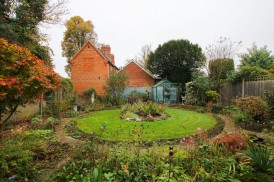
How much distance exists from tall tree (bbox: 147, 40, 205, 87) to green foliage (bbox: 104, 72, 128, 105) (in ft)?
28.0

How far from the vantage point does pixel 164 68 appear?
2448cm

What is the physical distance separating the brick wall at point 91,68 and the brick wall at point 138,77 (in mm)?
4252

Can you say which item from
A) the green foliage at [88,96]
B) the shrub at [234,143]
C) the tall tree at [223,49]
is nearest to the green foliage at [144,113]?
the shrub at [234,143]

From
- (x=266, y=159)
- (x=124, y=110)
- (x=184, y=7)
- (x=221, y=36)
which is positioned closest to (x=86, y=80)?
(x=124, y=110)

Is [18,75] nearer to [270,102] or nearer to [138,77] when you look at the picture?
[270,102]

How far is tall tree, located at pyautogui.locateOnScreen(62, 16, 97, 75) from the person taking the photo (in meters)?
31.4

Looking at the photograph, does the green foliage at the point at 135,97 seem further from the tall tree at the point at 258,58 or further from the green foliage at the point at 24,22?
the tall tree at the point at 258,58

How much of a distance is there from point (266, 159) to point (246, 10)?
1163 centimetres

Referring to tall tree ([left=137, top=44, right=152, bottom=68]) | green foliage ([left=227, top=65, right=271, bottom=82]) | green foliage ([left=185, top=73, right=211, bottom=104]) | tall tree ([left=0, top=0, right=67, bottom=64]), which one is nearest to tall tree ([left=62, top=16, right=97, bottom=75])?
tall tree ([left=137, top=44, right=152, bottom=68])

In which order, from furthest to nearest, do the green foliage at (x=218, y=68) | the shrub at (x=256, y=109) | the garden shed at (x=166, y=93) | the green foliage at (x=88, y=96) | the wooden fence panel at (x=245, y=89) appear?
the garden shed at (x=166, y=93) < the green foliage at (x=88, y=96) < the green foliage at (x=218, y=68) < the wooden fence panel at (x=245, y=89) < the shrub at (x=256, y=109)

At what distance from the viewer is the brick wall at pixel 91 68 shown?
22.2 m

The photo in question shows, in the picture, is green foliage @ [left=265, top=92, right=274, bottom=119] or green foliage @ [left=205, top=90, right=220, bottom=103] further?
green foliage @ [left=205, top=90, right=220, bottom=103]

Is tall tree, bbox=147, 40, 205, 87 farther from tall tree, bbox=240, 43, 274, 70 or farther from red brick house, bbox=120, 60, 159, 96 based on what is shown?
tall tree, bbox=240, 43, 274, 70

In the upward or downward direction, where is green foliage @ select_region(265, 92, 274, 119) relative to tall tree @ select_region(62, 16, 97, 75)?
downward
